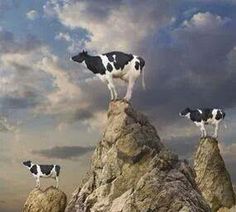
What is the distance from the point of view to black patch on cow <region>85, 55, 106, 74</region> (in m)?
32.9

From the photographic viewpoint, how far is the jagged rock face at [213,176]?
154 feet

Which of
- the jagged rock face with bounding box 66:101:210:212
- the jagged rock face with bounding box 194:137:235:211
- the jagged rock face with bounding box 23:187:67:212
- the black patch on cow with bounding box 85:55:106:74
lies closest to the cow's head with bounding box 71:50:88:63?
the black patch on cow with bounding box 85:55:106:74

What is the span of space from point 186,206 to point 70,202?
10.1 m

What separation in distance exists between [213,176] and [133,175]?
21.3 meters

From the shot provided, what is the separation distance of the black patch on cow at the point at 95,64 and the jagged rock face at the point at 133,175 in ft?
10.9

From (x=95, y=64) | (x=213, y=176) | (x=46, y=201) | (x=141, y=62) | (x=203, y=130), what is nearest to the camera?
(x=141, y=62)

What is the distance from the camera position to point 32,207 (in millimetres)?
40938

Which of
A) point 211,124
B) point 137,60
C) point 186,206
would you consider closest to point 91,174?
point 137,60

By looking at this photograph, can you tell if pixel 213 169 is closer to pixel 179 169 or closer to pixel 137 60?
pixel 137 60

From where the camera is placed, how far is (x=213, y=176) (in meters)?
47.2

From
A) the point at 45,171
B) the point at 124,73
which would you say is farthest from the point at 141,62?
the point at 45,171

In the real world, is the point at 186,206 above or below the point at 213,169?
below

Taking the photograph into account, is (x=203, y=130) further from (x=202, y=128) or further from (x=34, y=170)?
(x=34, y=170)

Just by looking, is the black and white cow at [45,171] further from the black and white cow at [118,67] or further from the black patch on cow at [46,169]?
the black and white cow at [118,67]
